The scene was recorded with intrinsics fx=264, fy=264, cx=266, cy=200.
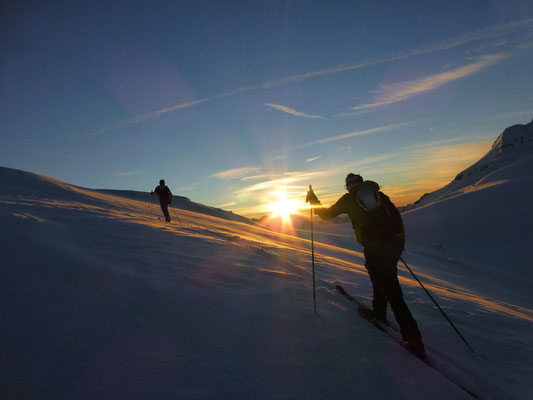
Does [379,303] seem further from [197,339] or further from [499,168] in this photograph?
[499,168]

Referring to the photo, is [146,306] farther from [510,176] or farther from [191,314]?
[510,176]

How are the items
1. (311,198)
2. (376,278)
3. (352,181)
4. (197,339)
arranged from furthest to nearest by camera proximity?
(311,198) → (352,181) → (376,278) → (197,339)

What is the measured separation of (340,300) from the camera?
5.36 meters

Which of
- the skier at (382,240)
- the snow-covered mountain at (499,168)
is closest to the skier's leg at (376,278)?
the skier at (382,240)

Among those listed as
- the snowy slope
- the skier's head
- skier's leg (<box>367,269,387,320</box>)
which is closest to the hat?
the skier's head

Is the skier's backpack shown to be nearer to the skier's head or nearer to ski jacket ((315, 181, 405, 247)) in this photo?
ski jacket ((315, 181, 405, 247))

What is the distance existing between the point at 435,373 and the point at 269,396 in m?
2.19

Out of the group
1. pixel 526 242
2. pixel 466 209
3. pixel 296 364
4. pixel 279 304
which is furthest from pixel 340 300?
pixel 466 209

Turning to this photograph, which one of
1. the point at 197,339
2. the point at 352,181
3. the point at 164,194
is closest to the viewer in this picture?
the point at 197,339

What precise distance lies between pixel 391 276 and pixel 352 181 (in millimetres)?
1609

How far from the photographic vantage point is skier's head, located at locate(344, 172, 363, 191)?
4.44 meters

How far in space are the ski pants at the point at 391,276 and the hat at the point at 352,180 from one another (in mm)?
1027

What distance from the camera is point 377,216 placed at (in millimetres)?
4066

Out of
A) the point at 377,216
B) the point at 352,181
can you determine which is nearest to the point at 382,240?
the point at 377,216
